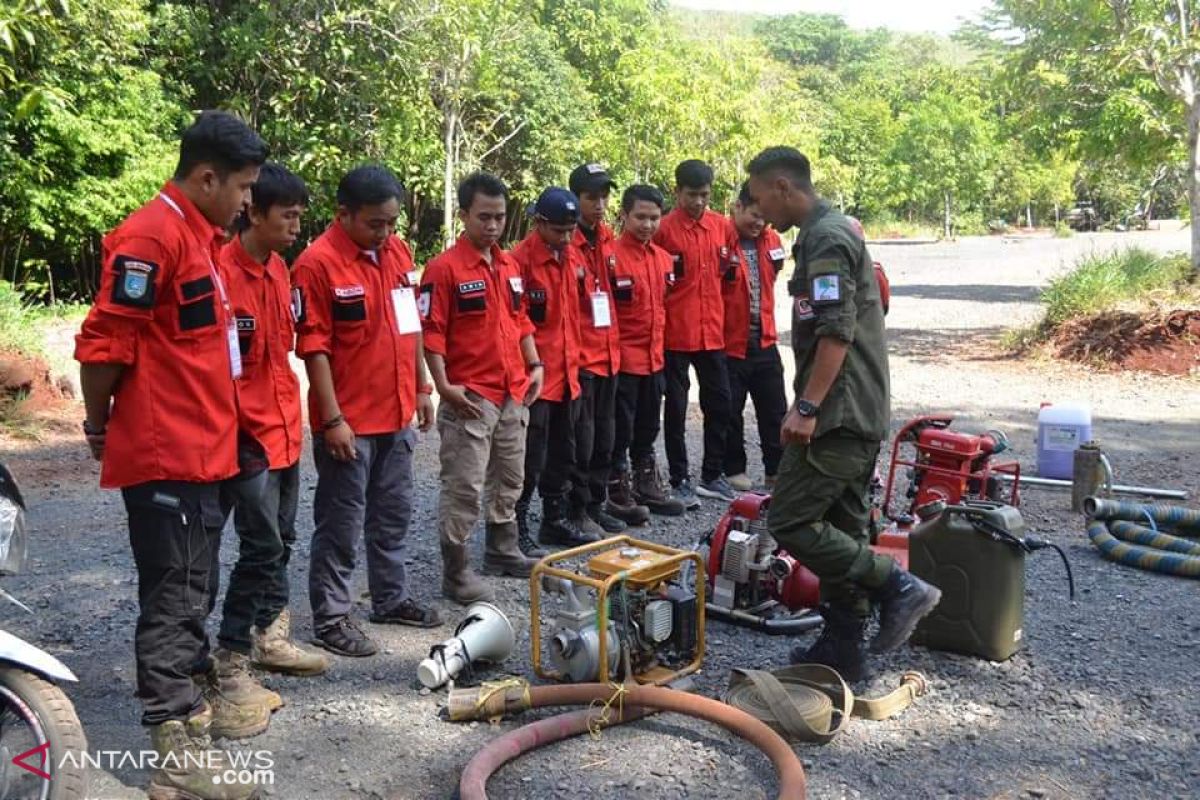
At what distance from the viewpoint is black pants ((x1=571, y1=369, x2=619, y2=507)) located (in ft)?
20.0

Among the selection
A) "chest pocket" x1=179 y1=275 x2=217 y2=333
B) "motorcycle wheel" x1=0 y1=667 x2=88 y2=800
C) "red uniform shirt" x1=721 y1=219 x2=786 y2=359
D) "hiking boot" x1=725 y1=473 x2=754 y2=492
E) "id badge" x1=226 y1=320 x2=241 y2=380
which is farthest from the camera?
"hiking boot" x1=725 y1=473 x2=754 y2=492

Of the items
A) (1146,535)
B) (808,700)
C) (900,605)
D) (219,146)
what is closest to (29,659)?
(219,146)

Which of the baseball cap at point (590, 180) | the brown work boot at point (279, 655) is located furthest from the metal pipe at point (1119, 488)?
the brown work boot at point (279, 655)

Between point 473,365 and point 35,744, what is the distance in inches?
105

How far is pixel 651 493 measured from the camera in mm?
6793

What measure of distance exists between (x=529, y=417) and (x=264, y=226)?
2.10m

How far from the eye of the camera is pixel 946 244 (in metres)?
44.5

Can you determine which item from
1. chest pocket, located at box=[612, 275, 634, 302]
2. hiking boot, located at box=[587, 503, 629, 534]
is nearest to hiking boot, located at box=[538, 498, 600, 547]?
hiking boot, located at box=[587, 503, 629, 534]

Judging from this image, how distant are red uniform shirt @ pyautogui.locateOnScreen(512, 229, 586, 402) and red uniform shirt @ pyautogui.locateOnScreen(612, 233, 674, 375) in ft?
2.08

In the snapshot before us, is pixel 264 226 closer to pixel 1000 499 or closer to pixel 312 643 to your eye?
pixel 312 643

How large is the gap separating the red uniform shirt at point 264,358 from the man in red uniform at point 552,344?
193cm

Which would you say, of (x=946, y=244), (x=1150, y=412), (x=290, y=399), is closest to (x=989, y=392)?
(x=1150, y=412)

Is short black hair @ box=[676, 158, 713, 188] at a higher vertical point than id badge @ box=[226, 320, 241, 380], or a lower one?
higher

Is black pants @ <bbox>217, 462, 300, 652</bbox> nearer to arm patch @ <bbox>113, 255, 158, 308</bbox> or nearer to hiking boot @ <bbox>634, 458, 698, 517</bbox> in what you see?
arm patch @ <bbox>113, 255, 158, 308</bbox>
